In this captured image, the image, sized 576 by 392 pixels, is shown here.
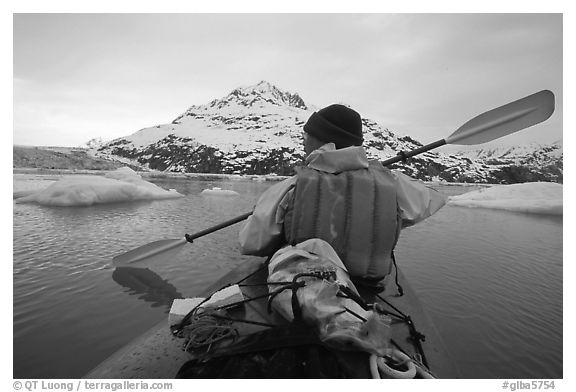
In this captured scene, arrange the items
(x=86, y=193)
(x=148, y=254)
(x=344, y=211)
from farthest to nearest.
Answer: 1. (x=86, y=193)
2. (x=148, y=254)
3. (x=344, y=211)

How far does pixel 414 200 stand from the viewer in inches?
79.8

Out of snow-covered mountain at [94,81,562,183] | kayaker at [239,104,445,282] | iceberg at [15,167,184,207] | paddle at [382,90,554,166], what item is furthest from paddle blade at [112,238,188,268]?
snow-covered mountain at [94,81,562,183]

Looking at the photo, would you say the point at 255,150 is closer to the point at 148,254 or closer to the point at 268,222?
the point at 148,254

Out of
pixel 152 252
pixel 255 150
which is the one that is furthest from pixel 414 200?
pixel 255 150

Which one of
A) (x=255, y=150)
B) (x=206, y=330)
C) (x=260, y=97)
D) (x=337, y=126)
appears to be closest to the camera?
(x=206, y=330)

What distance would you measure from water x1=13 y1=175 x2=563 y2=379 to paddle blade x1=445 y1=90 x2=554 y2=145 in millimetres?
2017

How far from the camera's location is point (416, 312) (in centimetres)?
217

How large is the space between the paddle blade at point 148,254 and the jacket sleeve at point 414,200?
10.3 feet

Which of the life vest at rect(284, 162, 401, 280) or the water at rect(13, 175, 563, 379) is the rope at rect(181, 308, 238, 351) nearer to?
the life vest at rect(284, 162, 401, 280)

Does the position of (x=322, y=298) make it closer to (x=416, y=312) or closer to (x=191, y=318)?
(x=191, y=318)

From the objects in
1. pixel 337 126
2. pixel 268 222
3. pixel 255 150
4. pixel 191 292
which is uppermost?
pixel 255 150

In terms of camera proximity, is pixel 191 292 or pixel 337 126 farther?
pixel 191 292

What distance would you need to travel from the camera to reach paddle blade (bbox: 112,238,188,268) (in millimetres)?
4043

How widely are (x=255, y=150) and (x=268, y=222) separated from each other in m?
81.0
